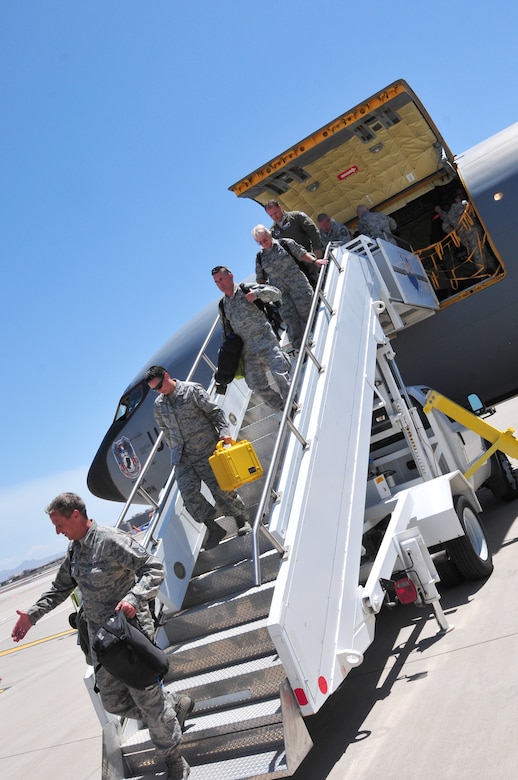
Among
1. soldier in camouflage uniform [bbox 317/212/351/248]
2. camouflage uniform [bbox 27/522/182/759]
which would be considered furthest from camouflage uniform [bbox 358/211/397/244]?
camouflage uniform [bbox 27/522/182/759]

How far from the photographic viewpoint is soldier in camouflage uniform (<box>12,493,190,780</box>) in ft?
13.6

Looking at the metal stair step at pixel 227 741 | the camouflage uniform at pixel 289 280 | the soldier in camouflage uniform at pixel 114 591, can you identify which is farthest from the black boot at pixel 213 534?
the camouflage uniform at pixel 289 280

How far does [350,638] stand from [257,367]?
9.20 ft

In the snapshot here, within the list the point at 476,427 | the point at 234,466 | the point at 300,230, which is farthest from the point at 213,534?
the point at 300,230

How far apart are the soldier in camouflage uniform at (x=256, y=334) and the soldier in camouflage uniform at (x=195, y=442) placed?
2.21 ft

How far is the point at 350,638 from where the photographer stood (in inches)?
165

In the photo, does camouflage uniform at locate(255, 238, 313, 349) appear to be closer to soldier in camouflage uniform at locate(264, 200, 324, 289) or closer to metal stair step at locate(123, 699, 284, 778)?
soldier in camouflage uniform at locate(264, 200, 324, 289)

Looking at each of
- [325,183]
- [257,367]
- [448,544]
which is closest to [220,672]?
[448,544]

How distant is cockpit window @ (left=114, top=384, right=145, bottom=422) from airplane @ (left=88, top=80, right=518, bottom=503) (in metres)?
0.05

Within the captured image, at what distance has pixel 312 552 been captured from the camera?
4184 mm

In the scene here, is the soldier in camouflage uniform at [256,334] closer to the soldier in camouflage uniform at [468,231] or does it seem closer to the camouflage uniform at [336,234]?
the camouflage uniform at [336,234]

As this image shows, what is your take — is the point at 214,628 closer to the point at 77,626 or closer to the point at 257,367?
the point at 77,626

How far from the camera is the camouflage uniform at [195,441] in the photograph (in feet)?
19.2

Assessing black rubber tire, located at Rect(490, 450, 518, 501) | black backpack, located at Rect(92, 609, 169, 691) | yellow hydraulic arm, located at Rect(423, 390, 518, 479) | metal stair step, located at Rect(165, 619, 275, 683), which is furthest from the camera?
black rubber tire, located at Rect(490, 450, 518, 501)
